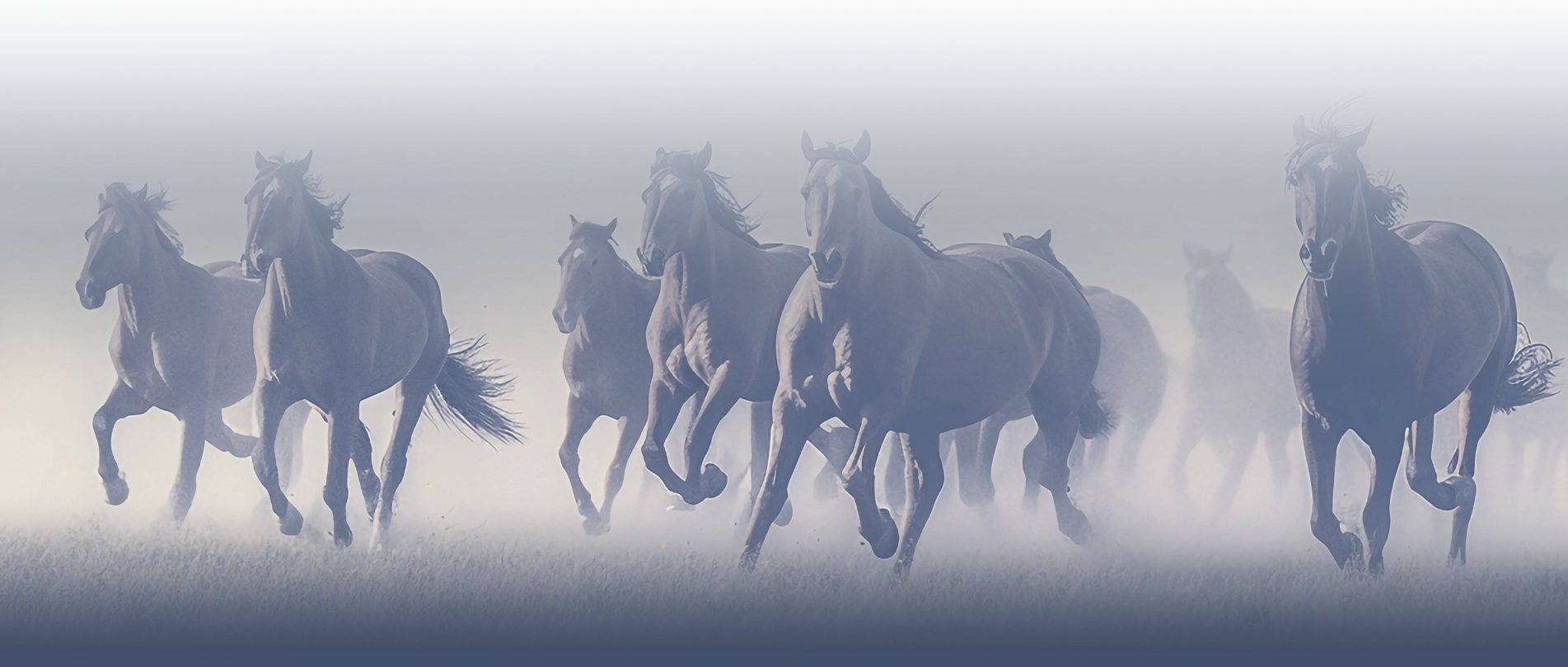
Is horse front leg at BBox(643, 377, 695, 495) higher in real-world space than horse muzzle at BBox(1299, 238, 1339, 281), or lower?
lower

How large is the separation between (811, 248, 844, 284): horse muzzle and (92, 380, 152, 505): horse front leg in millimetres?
6258

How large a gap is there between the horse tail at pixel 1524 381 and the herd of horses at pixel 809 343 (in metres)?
0.02

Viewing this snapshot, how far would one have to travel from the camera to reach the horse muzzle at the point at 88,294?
1233cm

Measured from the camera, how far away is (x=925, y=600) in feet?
31.5

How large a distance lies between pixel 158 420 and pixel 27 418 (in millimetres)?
1421

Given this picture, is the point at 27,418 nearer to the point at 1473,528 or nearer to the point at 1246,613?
the point at 1246,613

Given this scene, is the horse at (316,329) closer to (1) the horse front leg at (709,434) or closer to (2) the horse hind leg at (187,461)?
(2) the horse hind leg at (187,461)

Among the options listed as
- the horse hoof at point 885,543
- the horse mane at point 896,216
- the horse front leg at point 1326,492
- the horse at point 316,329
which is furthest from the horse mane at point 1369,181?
the horse at point 316,329

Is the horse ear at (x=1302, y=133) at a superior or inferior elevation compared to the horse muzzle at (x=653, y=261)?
superior

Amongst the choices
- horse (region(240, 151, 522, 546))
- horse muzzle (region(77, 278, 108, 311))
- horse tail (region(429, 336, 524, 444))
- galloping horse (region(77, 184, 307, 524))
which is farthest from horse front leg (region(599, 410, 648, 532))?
horse muzzle (region(77, 278, 108, 311))

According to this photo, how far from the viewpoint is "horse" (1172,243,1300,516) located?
15.6 metres

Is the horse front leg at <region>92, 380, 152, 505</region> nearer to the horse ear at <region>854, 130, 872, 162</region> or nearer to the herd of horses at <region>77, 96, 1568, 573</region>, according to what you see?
the herd of horses at <region>77, 96, 1568, 573</region>

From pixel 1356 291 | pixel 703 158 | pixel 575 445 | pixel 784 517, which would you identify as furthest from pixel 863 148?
pixel 575 445

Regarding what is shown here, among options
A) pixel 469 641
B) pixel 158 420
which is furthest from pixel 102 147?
pixel 469 641
